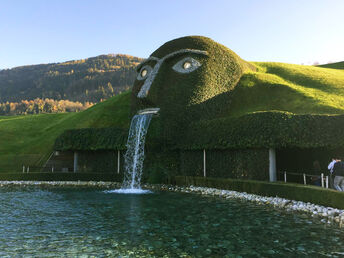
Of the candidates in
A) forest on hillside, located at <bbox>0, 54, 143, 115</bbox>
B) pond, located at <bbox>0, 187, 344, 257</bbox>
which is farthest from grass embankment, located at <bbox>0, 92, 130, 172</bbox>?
forest on hillside, located at <bbox>0, 54, 143, 115</bbox>

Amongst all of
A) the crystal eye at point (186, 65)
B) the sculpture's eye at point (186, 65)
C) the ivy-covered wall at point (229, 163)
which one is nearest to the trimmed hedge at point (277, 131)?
the ivy-covered wall at point (229, 163)

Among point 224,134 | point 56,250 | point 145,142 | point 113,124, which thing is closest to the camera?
point 56,250

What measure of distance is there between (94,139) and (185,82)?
1045cm

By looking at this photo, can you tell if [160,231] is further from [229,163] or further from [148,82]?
[148,82]

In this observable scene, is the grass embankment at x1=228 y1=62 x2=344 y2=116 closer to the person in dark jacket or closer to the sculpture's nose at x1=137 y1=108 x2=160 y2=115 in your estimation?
the sculpture's nose at x1=137 y1=108 x2=160 y2=115

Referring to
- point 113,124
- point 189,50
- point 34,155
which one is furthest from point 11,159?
point 189,50

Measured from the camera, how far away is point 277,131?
17406 millimetres

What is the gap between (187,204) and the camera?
14.7 meters

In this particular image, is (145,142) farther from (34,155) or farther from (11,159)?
(11,159)

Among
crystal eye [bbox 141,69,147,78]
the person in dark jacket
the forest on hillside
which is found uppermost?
the forest on hillside

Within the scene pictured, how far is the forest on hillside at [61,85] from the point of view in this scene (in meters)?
107

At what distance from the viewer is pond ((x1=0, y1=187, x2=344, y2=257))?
750cm

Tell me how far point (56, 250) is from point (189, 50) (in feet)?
74.4

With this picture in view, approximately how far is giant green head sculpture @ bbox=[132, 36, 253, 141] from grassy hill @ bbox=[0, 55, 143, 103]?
90.5 metres
